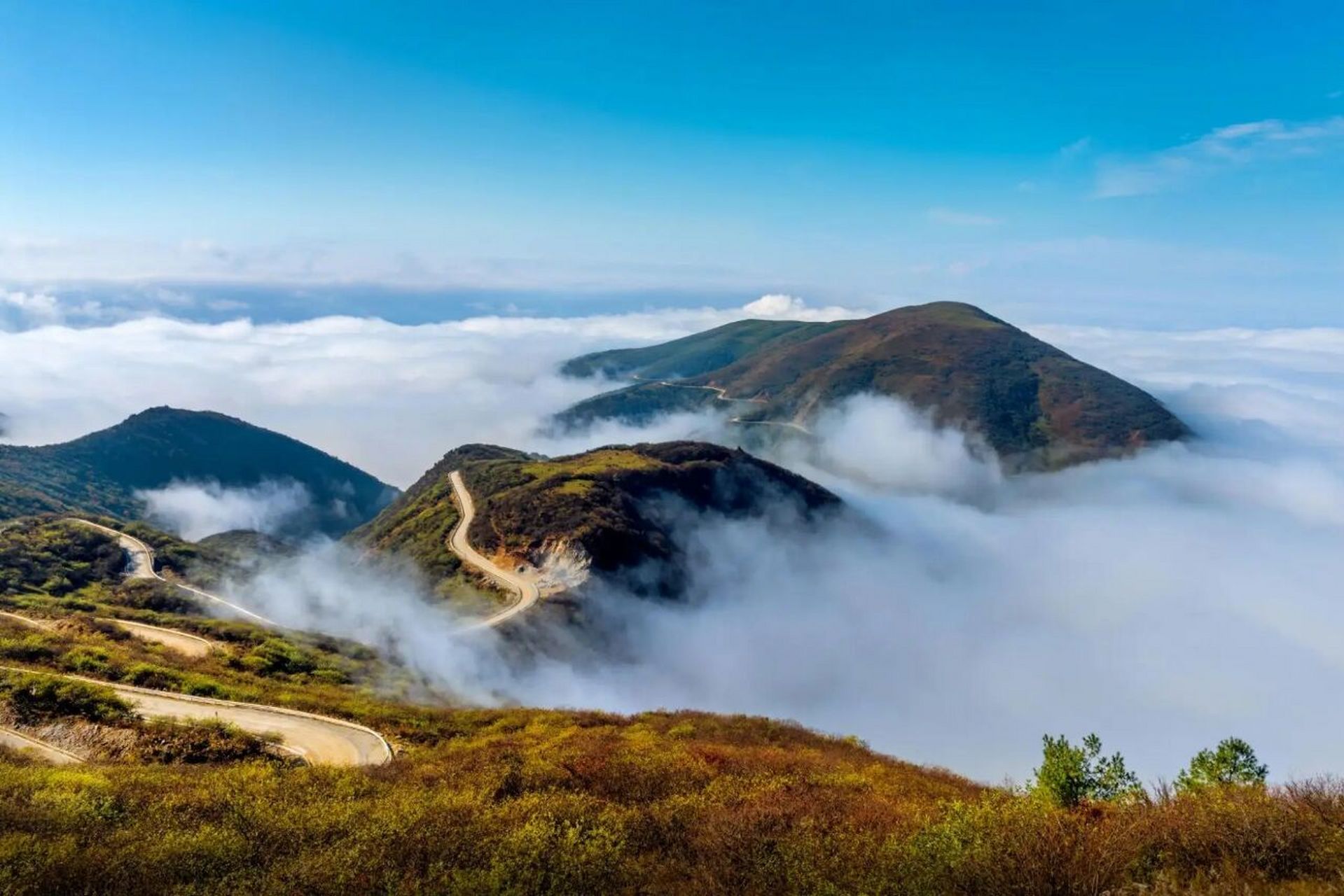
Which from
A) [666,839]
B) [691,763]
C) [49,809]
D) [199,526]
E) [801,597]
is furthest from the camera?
[199,526]

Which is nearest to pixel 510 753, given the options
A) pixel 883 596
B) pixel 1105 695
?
pixel 883 596

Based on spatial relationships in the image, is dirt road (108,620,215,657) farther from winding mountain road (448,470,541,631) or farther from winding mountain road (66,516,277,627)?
winding mountain road (448,470,541,631)

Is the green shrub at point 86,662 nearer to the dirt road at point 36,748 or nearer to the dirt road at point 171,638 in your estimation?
the dirt road at point 171,638

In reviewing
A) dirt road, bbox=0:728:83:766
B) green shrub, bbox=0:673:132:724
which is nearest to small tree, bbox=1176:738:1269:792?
dirt road, bbox=0:728:83:766

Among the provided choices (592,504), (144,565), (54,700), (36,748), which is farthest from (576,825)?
(592,504)

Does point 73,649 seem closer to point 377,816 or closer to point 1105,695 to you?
point 377,816

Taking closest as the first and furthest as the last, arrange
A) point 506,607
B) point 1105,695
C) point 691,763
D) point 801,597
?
point 691,763
point 506,607
point 801,597
point 1105,695
